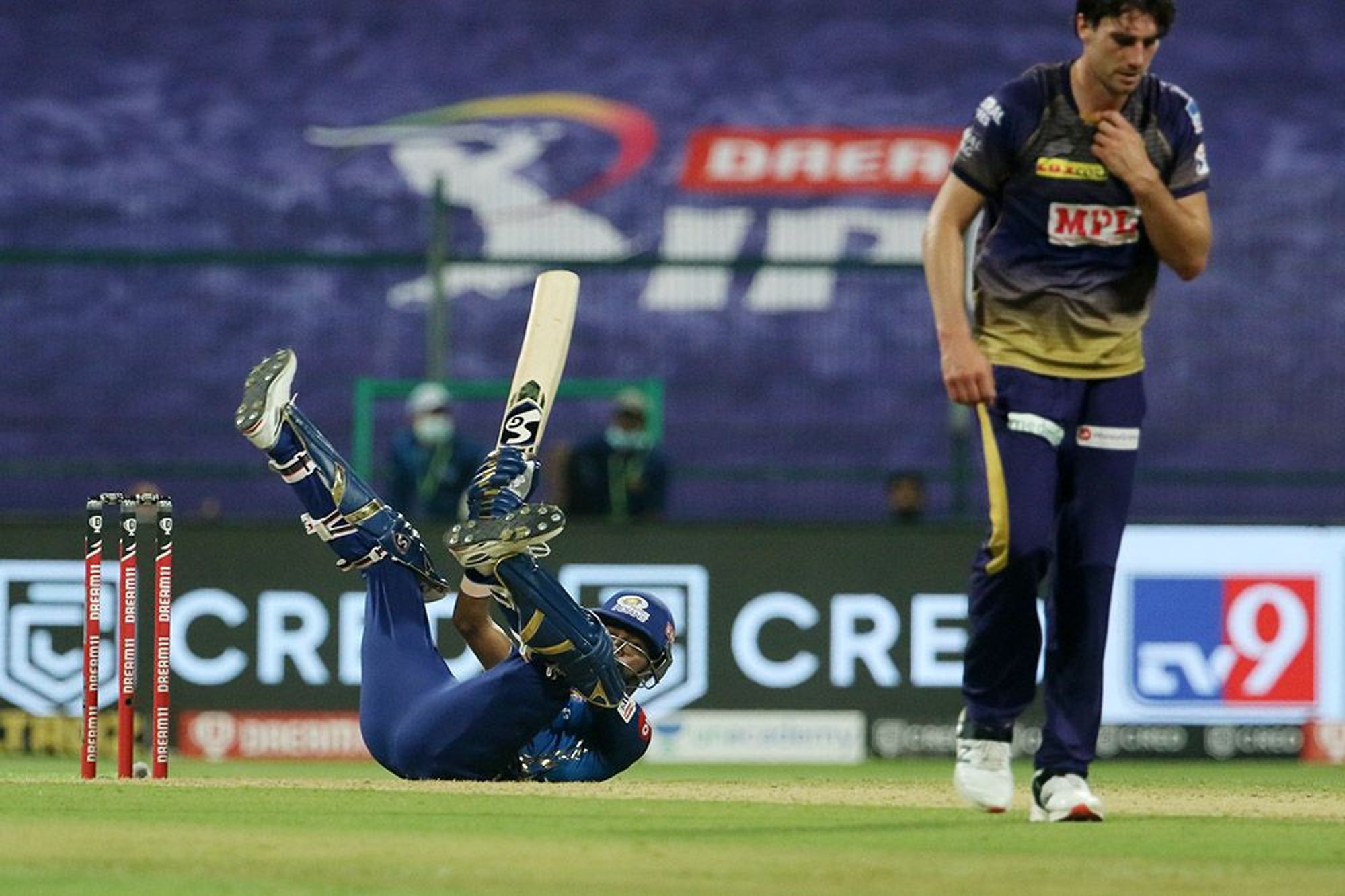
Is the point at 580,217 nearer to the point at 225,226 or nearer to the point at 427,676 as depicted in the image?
the point at 225,226

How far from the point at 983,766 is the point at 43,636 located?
7989 mm

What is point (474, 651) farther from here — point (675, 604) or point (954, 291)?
point (675, 604)

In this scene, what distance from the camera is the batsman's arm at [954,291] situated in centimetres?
690

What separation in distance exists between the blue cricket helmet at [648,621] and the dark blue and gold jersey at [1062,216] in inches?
75.4

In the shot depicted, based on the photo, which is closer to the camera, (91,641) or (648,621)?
(648,621)

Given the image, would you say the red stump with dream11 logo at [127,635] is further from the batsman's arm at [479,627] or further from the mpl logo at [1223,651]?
the mpl logo at [1223,651]

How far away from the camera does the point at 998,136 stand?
7.06 meters

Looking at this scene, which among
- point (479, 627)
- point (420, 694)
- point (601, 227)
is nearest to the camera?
point (420, 694)

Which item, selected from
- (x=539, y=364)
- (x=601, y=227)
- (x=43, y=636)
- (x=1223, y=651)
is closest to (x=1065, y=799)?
(x=539, y=364)

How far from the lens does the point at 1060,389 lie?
7078 millimetres

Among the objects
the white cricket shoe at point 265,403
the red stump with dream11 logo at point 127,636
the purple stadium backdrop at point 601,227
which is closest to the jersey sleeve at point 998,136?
the white cricket shoe at point 265,403

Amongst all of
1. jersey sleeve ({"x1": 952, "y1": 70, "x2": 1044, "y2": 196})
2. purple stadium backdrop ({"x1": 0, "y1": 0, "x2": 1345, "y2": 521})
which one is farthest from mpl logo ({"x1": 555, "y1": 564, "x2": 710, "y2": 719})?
jersey sleeve ({"x1": 952, "y1": 70, "x2": 1044, "y2": 196})

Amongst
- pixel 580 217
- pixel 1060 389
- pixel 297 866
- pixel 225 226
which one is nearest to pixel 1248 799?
pixel 1060 389

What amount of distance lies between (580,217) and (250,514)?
15.8ft
